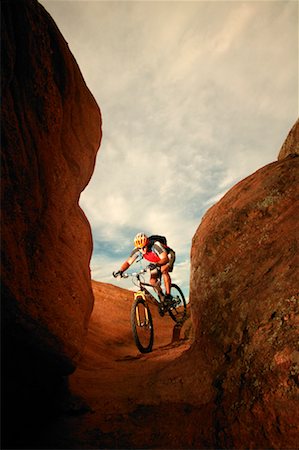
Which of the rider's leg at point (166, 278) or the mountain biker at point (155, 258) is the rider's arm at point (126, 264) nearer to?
the mountain biker at point (155, 258)

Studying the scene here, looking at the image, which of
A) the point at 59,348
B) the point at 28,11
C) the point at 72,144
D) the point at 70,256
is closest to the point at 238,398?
the point at 59,348

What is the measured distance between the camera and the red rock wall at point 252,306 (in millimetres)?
3141

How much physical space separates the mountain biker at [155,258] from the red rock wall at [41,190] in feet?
13.2

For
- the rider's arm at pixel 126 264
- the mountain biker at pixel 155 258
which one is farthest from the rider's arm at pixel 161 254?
the rider's arm at pixel 126 264

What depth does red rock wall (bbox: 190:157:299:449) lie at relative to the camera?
→ 124 inches

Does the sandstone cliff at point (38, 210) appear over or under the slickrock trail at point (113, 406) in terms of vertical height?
over

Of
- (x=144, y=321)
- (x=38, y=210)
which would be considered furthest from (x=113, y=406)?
(x=144, y=321)

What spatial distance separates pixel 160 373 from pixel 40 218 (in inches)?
A: 136

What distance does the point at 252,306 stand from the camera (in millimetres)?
4086

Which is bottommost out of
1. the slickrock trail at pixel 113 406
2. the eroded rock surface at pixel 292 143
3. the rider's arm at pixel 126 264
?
the slickrock trail at pixel 113 406

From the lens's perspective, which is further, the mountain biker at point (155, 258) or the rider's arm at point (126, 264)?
the mountain biker at point (155, 258)

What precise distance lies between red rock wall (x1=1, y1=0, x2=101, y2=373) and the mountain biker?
13.2 feet

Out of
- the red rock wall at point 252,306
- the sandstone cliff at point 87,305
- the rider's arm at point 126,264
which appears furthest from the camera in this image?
the rider's arm at point 126,264

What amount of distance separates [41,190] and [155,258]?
6.01m
